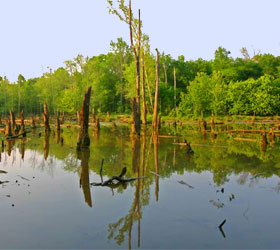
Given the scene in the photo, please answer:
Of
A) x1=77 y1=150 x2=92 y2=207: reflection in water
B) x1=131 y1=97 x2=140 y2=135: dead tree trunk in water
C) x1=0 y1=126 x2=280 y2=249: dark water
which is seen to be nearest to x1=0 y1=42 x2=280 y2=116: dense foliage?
x1=131 y1=97 x2=140 y2=135: dead tree trunk in water

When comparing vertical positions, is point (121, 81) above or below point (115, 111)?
above

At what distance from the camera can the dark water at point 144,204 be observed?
19.5 feet

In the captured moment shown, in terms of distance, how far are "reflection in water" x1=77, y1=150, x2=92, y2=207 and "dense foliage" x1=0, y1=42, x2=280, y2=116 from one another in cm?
2510

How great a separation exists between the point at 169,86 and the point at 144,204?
4950 centimetres

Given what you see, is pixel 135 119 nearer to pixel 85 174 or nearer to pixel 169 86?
pixel 85 174

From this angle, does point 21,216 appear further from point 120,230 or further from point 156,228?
point 156,228

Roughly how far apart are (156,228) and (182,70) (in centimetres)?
6263

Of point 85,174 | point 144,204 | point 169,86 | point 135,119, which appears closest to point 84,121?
point 85,174

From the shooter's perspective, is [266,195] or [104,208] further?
[266,195]

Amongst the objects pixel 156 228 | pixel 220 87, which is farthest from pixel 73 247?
pixel 220 87

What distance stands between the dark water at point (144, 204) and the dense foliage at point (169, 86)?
28.1 meters

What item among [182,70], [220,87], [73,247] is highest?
[182,70]

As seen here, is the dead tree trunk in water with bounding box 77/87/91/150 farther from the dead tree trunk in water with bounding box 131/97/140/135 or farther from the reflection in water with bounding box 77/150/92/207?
the dead tree trunk in water with bounding box 131/97/140/135

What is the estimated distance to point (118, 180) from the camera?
9969 millimetres
